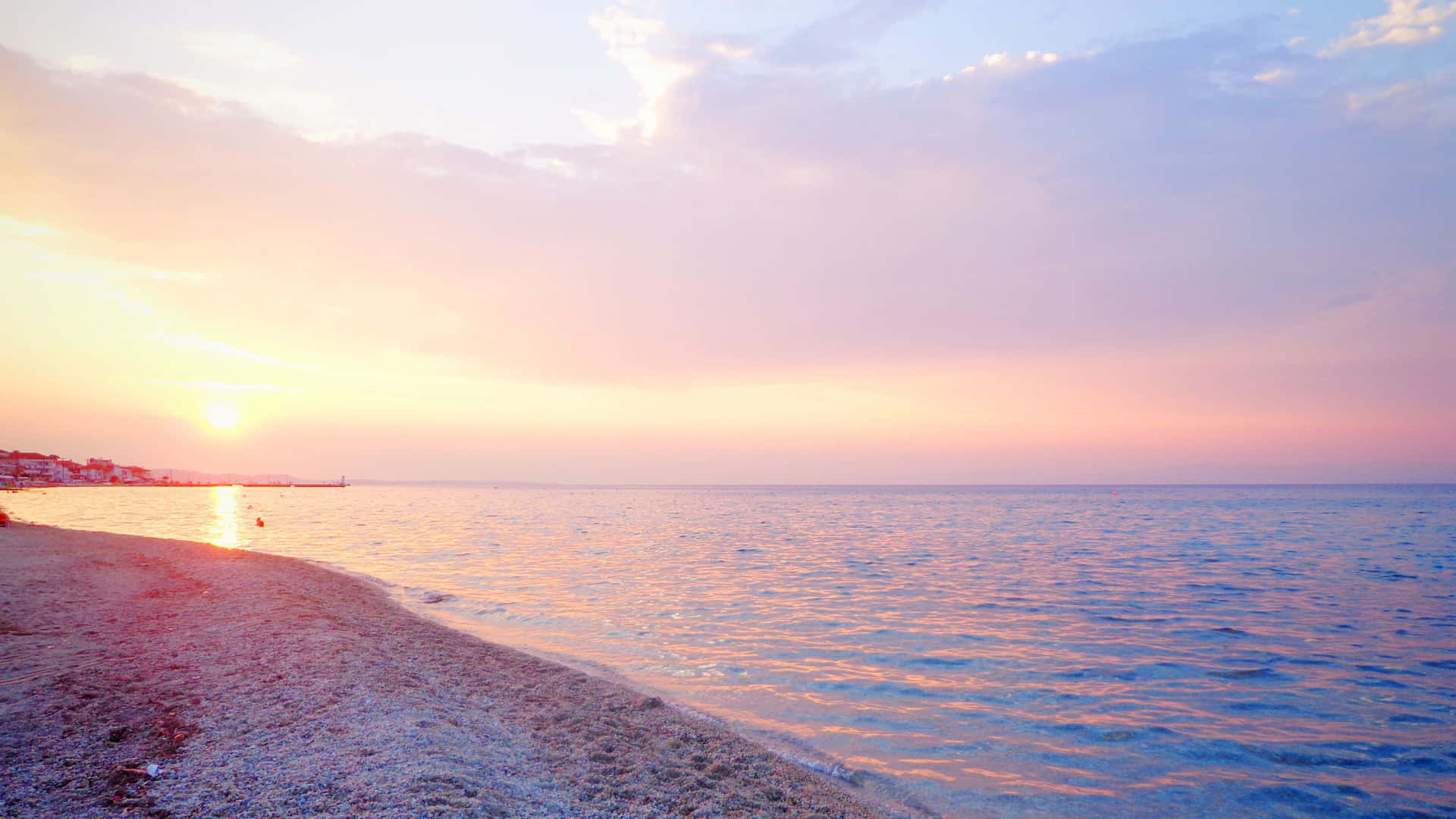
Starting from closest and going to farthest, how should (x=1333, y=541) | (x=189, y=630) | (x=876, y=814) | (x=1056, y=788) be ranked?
(x=876, y=814) < (x=1056, y=788) < (x=189, y=630) < (x=1333, y=541)

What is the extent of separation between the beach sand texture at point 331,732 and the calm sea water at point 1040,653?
1.94 metres

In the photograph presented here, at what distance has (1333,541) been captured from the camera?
3612cm

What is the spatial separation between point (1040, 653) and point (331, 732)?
484 inches

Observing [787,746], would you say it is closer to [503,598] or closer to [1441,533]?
[503,598]

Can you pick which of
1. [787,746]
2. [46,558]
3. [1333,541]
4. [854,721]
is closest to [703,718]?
[787,746]

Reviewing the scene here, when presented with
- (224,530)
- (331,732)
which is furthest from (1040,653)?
(224,530)

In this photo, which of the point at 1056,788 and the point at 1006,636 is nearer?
the point at 1056,788

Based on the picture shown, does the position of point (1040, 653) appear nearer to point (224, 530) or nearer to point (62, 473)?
point (224, 530)

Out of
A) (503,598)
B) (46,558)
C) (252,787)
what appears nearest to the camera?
(252,787)

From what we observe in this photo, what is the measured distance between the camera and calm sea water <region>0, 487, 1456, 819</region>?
7.99m

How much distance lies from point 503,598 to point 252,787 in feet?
45.8

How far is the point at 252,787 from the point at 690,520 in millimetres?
52409

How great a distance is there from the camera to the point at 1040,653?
13305 millimetres

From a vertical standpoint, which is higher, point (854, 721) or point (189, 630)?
point (189, 630)
